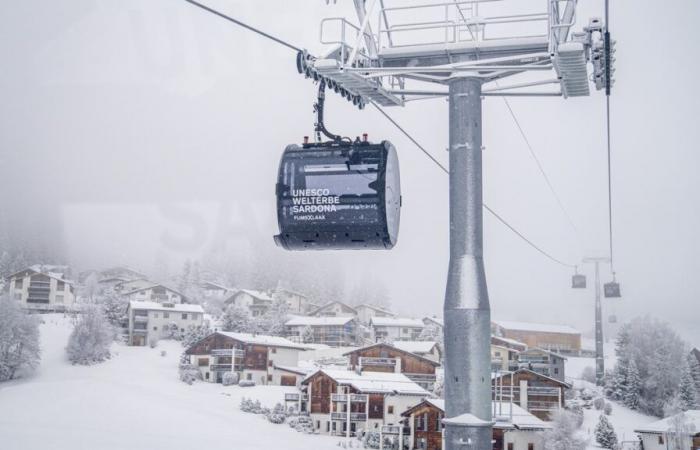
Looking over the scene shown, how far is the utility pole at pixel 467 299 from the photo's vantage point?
26.4ft

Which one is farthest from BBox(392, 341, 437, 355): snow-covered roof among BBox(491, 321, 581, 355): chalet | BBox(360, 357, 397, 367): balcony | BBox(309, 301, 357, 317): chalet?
BBox(309, 301, 357, 317): chalet

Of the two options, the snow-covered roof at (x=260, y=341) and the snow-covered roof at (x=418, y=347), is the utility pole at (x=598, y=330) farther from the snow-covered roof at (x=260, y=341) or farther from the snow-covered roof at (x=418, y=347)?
the snow-covered roof at (x=260, y=341)

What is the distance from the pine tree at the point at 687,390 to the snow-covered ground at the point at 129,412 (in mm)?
24122

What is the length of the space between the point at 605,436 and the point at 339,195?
35978 mm

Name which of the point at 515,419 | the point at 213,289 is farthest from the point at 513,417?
the point at 213,289

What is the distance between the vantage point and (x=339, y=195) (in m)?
8.33

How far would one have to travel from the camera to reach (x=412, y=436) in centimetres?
4025

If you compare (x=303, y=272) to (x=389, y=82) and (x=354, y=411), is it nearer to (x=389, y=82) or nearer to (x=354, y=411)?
(x=354, y=411)

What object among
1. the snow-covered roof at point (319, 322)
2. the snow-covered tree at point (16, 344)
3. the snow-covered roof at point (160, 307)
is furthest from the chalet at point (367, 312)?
the snow-covered tree at point (16, 344)

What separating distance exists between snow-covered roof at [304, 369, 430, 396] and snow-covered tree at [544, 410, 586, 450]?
25.3 ft

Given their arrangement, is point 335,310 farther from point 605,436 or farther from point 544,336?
point 605,436

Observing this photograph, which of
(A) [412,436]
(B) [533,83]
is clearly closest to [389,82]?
(B) [533,83]

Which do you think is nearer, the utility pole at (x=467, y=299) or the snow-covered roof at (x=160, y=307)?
the utility pole at (x=467, y=299)

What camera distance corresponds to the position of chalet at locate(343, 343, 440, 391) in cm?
5175
